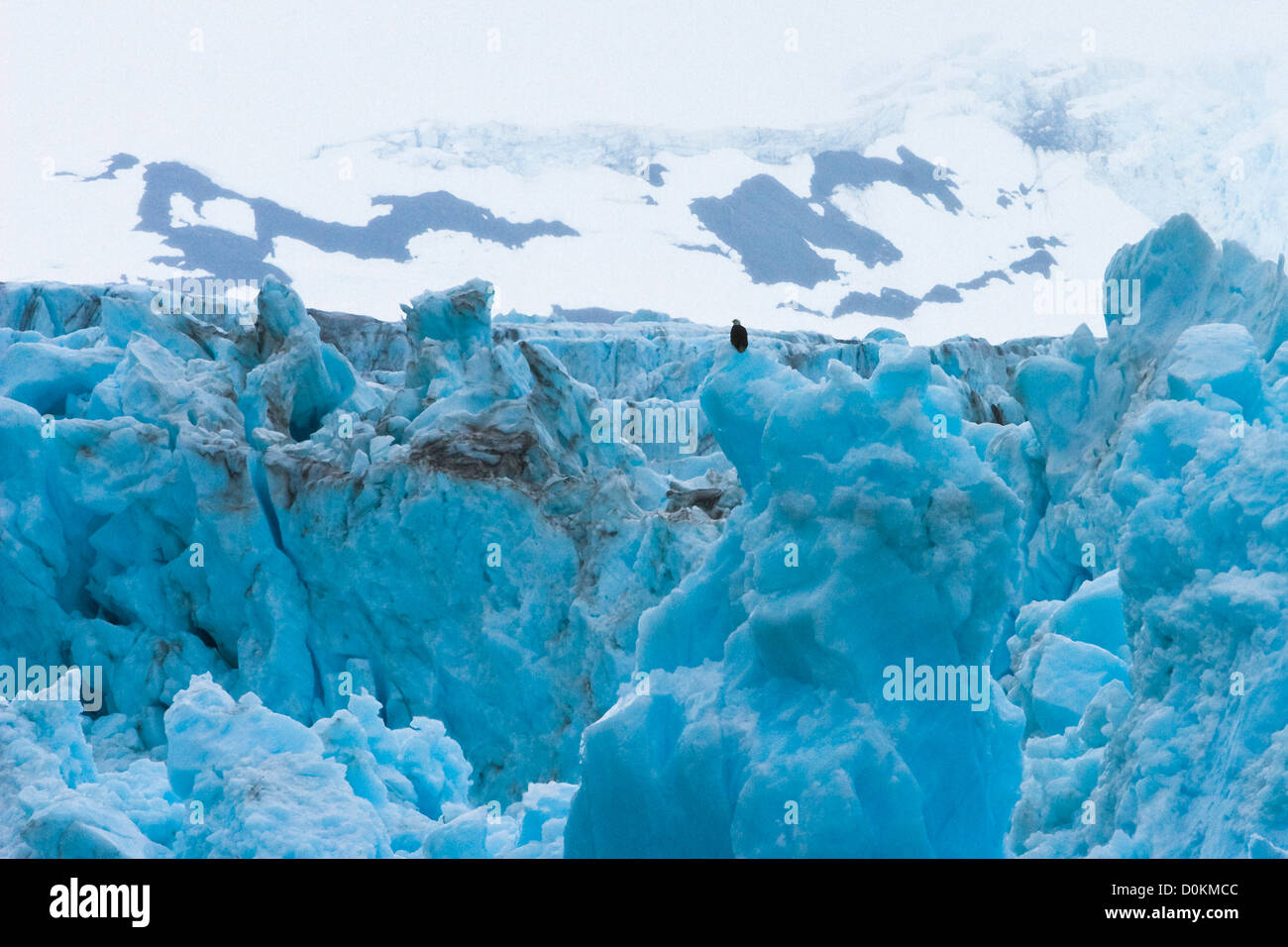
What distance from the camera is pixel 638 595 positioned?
477 inches

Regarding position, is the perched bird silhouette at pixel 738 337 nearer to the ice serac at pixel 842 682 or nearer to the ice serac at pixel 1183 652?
the ice serac at pixel 842 682

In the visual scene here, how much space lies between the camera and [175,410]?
1445cm

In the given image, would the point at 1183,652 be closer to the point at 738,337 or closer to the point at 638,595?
the point at 738,337

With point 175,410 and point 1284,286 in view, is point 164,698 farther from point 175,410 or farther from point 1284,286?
point 1284,286

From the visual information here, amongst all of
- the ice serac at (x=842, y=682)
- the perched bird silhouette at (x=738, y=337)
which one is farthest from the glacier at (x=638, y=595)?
the perched bird silhouette at (x=738, y=337)

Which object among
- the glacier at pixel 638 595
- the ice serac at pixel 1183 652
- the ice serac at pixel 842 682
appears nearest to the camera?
the ice serac at pixel 842 682

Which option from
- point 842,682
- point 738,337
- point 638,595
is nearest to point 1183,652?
point 842,682

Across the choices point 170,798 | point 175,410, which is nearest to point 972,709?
point 170,798

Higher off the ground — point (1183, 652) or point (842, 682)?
point (842, 682)

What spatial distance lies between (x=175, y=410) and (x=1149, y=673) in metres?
12.5

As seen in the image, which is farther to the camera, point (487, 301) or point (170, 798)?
point (487, 301)

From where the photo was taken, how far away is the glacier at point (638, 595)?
484cm

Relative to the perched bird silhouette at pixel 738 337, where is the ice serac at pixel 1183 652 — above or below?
below
